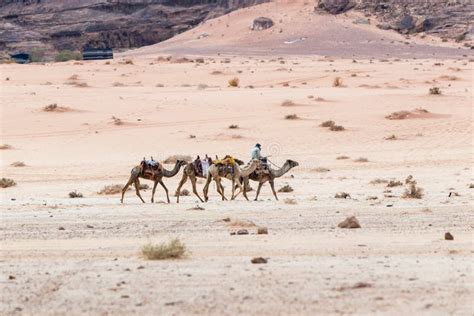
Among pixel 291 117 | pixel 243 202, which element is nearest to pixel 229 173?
pixel 243 202

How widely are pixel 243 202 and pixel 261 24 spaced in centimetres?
7055

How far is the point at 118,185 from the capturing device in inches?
904

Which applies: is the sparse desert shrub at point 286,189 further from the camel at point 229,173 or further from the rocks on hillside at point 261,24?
the rocks on hillside at point 261,24

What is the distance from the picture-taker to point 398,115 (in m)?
38.2

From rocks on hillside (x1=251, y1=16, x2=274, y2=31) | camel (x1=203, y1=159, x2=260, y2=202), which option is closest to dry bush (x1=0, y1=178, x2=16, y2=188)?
camel (x1=203, y1=159, x2=260, y2=202)

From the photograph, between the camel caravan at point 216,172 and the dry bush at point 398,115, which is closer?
the camel caravan at point 216,172

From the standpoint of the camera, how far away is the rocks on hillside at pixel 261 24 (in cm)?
8924

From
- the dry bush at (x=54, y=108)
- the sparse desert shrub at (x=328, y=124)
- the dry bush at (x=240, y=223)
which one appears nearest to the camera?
the dry bush at (x=240, y=223)

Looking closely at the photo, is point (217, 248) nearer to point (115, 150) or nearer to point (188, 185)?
point (188, 185)

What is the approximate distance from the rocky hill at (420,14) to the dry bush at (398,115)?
4976 centimetres

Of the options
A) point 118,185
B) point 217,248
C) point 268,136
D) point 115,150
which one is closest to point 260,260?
point 217,248

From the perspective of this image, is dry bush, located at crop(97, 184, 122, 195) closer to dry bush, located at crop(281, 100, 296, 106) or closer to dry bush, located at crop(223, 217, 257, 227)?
dry bush, located at crop(223, 217, 257, 227)

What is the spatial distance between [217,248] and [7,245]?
2.69m

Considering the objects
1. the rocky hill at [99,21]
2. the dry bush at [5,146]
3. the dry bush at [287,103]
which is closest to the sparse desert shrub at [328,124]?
the dry bush at [287,103]
